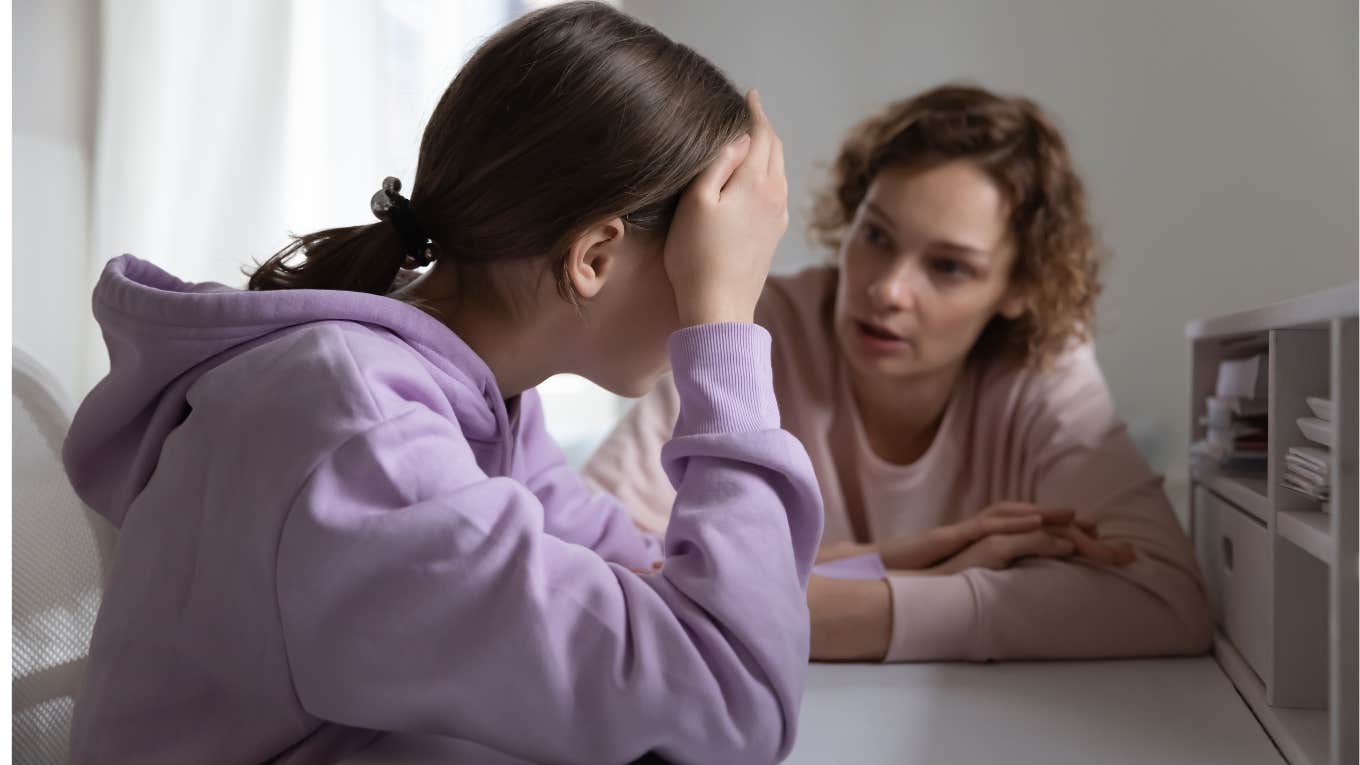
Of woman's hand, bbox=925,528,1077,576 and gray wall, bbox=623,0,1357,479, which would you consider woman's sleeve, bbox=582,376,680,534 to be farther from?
gray wall, bbox=623,0,1357,479

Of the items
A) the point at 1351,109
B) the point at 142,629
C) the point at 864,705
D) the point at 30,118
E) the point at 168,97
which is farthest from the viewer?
the point at 1351,109

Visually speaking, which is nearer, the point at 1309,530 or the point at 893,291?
the point at 1309,530

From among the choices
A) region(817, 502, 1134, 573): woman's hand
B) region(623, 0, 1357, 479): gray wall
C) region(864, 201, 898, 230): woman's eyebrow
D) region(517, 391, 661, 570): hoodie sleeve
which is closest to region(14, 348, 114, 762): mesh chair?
region(517, 391, 661, 570): hoodie sleeve

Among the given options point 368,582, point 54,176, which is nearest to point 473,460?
point 368,582

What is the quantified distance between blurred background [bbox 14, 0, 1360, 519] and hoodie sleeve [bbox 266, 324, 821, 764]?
2.99 feet

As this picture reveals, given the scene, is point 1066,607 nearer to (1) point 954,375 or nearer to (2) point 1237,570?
(2) point 1237,570

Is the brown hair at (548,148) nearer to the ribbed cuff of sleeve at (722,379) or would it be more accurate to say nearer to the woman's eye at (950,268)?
the ribbed cuff of sleeve at (722,379)

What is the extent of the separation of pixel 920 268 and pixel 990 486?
0.30 meters

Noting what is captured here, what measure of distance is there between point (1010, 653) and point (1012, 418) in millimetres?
469

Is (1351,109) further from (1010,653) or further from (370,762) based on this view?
(370,762)

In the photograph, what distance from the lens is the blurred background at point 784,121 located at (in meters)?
1.38

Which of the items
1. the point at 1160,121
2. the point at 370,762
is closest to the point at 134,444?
the point at 370,762

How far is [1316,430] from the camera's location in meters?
0.78

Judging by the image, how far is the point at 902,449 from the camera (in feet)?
5.12
